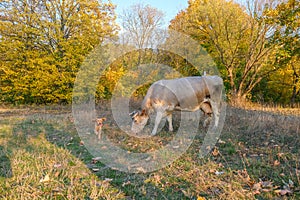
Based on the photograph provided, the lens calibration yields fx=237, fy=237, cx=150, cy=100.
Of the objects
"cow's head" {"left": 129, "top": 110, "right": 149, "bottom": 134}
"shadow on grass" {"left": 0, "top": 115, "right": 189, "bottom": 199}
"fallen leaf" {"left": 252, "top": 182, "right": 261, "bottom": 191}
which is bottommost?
"shadow on grass" {"left": 0, "top": 115, "right": 189, "bottom": 199}

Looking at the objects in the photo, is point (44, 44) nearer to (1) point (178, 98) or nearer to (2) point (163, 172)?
(1) point (178, 98)

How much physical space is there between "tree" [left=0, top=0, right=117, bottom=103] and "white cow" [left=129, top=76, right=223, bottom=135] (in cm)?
1110

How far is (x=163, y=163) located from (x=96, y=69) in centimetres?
1273

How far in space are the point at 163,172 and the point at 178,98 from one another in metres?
4.10

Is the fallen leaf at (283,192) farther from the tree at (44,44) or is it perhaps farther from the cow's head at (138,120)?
the tree at (44,44)

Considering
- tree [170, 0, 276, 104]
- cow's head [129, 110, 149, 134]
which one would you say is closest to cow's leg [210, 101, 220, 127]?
cow's head [129, 110, 149, 134]

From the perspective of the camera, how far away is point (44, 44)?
1758 cm

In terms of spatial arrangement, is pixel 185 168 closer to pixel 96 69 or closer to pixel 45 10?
pixel 96 69

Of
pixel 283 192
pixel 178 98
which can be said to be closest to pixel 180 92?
pixel 178 98

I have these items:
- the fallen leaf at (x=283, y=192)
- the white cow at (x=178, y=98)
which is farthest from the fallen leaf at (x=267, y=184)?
the white cow at (x=178, y=98)

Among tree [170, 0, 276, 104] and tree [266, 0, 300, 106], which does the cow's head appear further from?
tree [170, 0, 276, 104]

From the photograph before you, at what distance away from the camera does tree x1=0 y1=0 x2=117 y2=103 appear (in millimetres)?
16438

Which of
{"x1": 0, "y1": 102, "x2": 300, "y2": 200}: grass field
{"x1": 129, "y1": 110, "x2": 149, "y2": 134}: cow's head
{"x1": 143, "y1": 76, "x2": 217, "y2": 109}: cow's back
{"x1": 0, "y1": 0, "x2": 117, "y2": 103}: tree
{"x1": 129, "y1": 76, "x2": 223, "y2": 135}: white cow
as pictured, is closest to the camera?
{"x1": 0, "y1": 102, "x2": 300, "y2": 200}: grass field

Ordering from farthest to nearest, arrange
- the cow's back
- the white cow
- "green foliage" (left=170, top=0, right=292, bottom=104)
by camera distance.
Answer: "green foliage" (left=170, top=0, right=292, bottom=104) < the cow's back < the white cow
